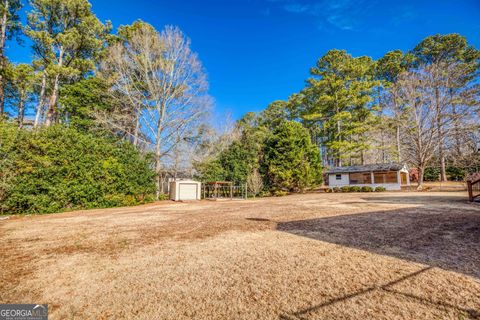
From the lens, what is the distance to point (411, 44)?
2722 cm

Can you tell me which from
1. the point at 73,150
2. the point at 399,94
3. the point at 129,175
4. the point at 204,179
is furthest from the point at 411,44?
the point at 73,150

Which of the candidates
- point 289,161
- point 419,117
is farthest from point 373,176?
point 289,161

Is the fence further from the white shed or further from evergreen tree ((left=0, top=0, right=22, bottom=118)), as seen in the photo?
evergreen tree ((left=0, top=0, right=22, bottom=118))

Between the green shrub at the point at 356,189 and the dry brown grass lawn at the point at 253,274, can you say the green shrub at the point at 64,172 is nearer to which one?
the dry brown grass lawn at the point at 253,274

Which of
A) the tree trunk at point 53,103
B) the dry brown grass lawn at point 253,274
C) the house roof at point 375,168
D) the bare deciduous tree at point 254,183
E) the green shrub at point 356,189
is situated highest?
the tree trunk at point 53,103

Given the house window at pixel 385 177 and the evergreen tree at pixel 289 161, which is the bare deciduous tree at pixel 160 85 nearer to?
the evergreen tree at pixel 289 161

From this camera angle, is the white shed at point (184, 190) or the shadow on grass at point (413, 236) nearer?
the shadow on grass at point (413, 236)

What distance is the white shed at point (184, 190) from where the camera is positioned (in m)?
15.0

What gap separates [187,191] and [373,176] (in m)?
20.3

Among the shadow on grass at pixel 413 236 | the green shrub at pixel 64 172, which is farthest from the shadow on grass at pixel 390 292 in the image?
the green shrub at pixel 64 172

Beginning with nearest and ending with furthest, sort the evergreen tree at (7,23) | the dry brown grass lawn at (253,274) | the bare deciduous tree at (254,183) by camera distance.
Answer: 1. the dry brown grass lawn at (253,274)
2. the evergreen tree at (7,23)
3. the bare deciduous tree at (254,183)

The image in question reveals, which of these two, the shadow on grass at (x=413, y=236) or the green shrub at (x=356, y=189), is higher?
the shadow on grass at (x=413, y=236)

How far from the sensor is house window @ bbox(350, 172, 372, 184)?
23094mm

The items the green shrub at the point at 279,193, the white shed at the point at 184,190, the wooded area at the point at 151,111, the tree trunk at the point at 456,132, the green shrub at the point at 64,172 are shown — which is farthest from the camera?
the green shrub at the point at 279,193
